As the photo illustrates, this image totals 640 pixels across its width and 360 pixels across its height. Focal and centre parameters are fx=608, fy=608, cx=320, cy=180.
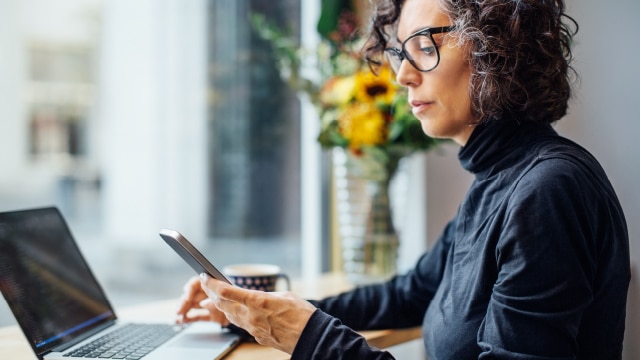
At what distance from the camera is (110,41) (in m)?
2.14

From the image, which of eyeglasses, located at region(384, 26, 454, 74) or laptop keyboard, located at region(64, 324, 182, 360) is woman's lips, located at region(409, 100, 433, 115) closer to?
eyeglasses, located at region(384, 26, 454, 74)

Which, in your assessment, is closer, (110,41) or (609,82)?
(609,82)

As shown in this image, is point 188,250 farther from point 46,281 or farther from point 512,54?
point 512,54

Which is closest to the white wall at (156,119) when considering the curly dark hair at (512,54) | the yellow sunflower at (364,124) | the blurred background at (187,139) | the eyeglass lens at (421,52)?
the blurred background at (187,139)

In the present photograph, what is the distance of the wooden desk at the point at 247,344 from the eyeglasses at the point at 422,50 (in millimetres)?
502

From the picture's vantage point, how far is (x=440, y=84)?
0.96 metres

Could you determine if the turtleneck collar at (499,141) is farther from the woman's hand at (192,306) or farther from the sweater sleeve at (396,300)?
the woman's hand at (192,306)

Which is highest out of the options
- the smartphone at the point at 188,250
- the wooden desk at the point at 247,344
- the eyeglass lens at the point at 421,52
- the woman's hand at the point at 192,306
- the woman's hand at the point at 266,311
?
the eyeglass lens at the point at 421,52

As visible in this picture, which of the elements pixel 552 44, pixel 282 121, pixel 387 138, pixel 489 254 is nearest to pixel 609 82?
pixel 552 44

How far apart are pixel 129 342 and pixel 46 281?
0.55 ft

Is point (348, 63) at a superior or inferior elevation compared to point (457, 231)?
superior

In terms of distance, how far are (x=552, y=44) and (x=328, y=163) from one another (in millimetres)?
1015

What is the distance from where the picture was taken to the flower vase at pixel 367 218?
149cm

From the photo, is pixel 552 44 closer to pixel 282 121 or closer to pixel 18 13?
pixel 282 121
